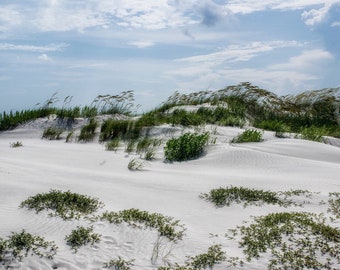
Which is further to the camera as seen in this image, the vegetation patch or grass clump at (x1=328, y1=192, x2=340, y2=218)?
grass clump at (x1=328, y1=192, x2=340, y2=218)

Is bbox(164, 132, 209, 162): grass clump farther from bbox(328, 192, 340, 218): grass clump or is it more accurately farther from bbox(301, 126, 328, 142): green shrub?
bbox(301, 126, 328, 142): green shrub

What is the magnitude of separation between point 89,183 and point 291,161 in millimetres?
4781


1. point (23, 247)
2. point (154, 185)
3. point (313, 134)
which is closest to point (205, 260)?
point (23, 247)

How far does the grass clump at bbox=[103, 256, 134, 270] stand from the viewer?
4453 mm

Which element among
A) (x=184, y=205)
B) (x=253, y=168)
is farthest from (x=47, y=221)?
(x=253, y=168)

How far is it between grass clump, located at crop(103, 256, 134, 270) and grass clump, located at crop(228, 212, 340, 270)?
4.74 feet

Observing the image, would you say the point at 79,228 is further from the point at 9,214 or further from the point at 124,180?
the point at 124,180

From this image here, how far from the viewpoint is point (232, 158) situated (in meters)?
9.46

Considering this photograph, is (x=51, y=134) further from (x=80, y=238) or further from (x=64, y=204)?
(x=80, y=238)

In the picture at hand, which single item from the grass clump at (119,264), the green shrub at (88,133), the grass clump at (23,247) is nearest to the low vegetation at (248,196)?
the grass clump at (119,264)

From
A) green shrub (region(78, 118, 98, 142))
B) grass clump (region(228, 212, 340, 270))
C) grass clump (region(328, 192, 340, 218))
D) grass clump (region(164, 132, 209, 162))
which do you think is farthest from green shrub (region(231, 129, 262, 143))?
grass clump (region(228, 212, 340, 270))

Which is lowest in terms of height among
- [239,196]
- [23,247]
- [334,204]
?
[23,247]

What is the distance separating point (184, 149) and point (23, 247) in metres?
5.65

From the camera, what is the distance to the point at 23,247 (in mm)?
4695
